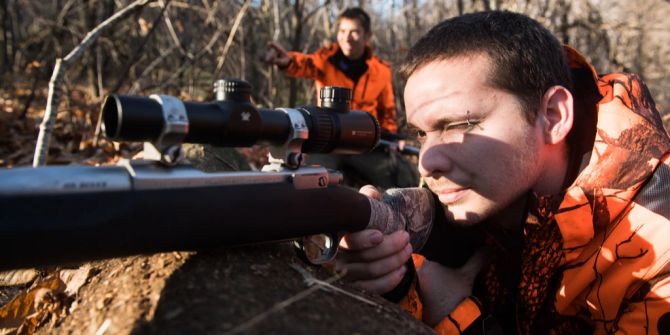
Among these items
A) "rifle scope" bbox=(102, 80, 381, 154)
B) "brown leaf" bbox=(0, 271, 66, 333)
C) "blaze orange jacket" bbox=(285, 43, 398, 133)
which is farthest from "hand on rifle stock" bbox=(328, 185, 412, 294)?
"blaze orange jacket" bbox=(285, 43, 398, 133)

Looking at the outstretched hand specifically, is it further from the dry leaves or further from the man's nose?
the dry leaves

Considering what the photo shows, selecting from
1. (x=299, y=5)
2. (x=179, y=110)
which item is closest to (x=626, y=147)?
(x=179, y=110)

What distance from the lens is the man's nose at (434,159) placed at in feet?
8.55

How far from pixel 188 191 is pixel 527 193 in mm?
1846

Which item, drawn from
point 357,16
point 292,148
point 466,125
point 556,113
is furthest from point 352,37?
point 292,148

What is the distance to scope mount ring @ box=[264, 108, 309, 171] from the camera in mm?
2020

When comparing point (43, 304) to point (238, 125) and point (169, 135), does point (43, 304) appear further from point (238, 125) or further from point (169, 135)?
point (238, 125)

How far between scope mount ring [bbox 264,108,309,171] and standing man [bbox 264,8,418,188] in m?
5.31

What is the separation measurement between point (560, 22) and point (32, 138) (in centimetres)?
1015

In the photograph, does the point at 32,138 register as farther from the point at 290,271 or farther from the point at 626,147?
the point at 626,147

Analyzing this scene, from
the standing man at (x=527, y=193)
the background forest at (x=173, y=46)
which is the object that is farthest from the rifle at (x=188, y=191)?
the background forest at (x=173, y=46)

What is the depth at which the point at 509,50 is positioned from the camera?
9.12ft

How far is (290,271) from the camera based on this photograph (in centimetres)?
191

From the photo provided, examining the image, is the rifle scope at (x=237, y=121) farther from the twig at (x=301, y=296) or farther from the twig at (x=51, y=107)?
the twig at (x=51, y=107)
